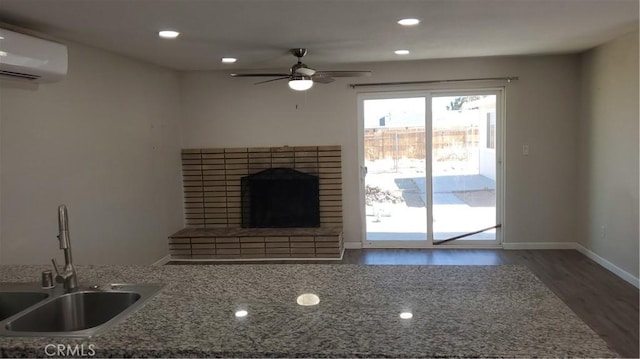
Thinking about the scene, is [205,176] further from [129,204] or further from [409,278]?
[409,278]

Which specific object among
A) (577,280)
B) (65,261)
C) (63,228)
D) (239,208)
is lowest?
(577,280)

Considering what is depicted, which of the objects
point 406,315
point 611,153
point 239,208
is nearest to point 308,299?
point 406,315

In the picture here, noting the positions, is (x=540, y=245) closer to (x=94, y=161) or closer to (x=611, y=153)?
(x=611, y=153)

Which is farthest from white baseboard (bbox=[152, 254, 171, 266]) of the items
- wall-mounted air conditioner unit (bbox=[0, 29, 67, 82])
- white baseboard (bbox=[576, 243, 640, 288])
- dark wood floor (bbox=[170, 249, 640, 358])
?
white baseboard (bbox=[576, 243, 640, 288])

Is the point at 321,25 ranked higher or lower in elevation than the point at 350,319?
higher

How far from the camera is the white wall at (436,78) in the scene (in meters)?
5.43

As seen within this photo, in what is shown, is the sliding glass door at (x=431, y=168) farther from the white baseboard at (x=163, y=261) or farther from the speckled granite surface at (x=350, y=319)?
the speckled granite surface at (x=350, y=319)

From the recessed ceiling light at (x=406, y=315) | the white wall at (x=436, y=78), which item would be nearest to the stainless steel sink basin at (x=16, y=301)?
the recessed ceiling light at (x=406, y=315)

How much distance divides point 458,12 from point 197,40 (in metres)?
2.08

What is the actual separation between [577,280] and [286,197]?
126 inches

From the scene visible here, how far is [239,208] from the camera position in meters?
5.90

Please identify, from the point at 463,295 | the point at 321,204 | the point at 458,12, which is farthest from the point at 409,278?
the point at 321,204

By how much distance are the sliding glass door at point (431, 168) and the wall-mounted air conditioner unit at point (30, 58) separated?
3.42m

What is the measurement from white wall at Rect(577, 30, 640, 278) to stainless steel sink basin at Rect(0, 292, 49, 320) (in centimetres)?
446
